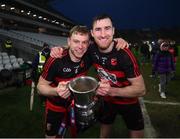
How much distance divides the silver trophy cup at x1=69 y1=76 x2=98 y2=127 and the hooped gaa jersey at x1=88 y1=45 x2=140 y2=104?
1.24 m

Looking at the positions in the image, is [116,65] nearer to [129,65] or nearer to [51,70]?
[129,65]

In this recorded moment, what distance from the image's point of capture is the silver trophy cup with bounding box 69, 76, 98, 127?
343cm

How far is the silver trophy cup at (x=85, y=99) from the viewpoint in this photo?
11.3 ft

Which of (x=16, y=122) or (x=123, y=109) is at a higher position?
(x=123, y=109)

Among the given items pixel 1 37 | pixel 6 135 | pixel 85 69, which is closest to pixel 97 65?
pixel 85 69

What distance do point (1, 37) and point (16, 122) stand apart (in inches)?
811

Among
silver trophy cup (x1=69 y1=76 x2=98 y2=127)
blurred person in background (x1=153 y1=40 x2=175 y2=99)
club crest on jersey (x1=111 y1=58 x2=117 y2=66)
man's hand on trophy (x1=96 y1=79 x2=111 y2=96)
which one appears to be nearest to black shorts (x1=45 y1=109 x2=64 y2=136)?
club crest on jersey (x1=111 y1=58 x2=117 y2=66)

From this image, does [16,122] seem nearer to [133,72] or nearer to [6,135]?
[6,135]

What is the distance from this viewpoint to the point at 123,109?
5297mm

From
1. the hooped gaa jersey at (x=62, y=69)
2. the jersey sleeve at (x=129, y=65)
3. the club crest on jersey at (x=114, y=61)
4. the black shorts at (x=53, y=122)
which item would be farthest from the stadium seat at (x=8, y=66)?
the jersey sleeve at (x=129, y=65)

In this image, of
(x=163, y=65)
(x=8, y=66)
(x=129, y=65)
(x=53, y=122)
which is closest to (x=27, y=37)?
(x=8, y=66)

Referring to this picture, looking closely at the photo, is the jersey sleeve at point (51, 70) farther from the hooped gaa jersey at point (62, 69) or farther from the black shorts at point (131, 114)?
the black shorts at point (131, 114)

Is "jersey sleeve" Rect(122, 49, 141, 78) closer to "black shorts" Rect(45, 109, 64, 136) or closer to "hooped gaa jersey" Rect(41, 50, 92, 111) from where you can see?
"hooped gaa jersey" Rect(41, 50, 92, 111)

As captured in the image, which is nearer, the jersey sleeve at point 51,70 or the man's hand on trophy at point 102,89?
the man's hand on trophy at point 102,89
